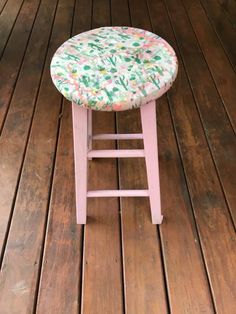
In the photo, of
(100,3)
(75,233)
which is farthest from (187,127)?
(100,3)

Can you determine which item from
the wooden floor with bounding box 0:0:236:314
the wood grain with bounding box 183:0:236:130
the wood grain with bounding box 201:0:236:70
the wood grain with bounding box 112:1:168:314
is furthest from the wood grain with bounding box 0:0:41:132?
the wood grain with bounding box 201:0:236:70

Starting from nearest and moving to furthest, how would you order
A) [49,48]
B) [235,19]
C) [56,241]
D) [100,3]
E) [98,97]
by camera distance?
[98,97], [56,241], [49,48], [235,19], [100,3]

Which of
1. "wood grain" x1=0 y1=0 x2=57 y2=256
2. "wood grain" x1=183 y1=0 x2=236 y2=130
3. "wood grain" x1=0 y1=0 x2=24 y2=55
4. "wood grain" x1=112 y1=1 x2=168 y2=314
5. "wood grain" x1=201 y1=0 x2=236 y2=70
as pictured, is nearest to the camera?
"wood grain" x1=112 y1=1 x2=168 y2=314

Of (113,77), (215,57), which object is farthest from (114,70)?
(215,57)

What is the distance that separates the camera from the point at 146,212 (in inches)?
55.3

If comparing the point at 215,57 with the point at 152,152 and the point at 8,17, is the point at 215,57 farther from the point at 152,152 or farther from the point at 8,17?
the point at 8,17

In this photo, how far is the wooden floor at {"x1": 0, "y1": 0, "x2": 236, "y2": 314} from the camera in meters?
1.18

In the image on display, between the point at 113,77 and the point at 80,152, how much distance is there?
9.9 inches

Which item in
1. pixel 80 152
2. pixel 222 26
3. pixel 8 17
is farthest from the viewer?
pixel 8 17

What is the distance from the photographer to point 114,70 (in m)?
1.05

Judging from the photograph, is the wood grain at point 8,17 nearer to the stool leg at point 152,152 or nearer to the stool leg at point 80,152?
the stool leg at point 80,152

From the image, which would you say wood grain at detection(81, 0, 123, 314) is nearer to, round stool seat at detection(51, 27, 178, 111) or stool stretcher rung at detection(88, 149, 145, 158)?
stool stretcher rung at detection(88, 149, 145, 158)

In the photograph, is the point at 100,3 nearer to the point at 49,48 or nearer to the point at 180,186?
the point at 49,48

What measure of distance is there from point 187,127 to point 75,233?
743 mm
